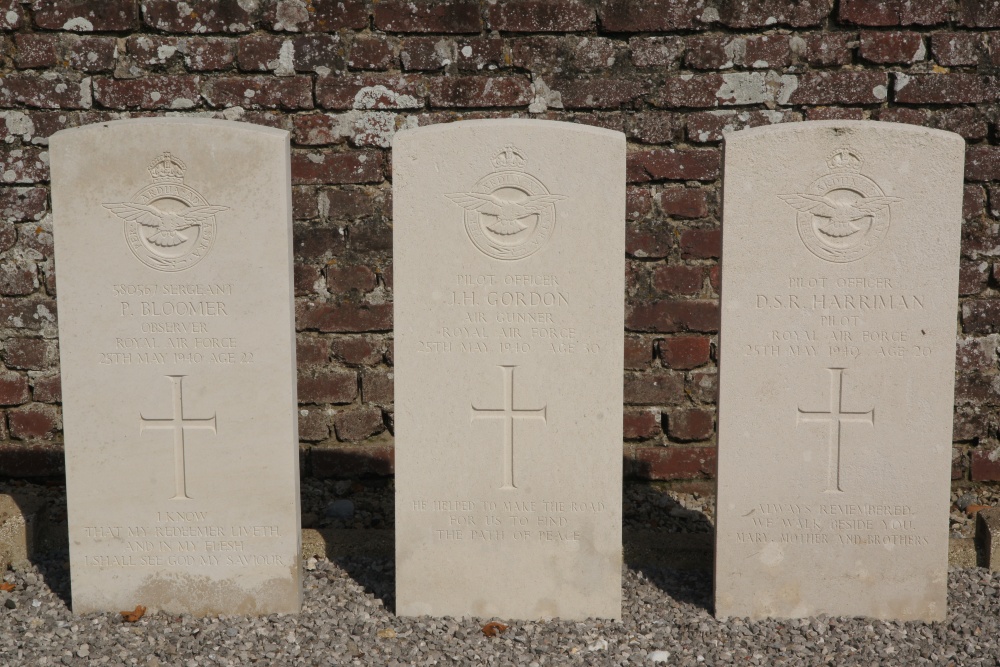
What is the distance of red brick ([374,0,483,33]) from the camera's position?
4.50 metres

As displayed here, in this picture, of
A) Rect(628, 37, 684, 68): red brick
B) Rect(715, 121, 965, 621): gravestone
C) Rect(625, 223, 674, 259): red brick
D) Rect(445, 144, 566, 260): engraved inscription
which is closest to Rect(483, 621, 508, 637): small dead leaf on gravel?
Rect(715, 121, 965, 621): gravestone

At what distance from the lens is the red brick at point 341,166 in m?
4.62

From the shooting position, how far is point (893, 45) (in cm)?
448

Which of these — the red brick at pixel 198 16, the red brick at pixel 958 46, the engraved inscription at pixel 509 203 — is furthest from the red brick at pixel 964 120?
the red brick at pixel 198 16

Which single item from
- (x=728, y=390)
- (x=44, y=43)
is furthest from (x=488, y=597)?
(x=44, y=43)

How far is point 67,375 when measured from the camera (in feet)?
11.4

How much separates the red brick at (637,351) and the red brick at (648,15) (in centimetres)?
140

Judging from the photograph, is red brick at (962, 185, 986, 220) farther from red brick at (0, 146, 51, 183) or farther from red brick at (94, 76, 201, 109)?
red brick at (0, 146, 51, 183)

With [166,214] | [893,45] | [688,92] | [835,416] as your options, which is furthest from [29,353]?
[893,45]

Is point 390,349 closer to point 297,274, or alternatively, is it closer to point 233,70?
point 297,274

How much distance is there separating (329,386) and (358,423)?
0.23 meters

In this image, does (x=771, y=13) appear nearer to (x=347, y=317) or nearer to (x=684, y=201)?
(x=684, y=201)

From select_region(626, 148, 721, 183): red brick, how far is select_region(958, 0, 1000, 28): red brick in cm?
120

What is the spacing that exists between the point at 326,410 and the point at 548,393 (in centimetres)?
172
